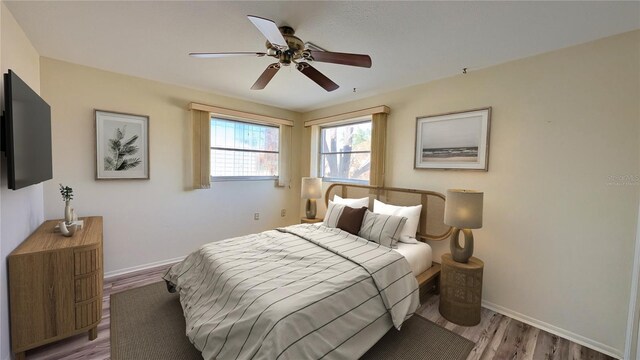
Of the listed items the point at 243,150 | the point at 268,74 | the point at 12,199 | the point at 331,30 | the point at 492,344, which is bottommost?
the point at 492,344

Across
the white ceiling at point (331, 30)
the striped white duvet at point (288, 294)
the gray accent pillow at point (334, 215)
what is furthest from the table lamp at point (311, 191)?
the white ceiling at point (331, 30)

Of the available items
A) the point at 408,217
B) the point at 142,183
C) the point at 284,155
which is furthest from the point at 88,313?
the point at 284,155

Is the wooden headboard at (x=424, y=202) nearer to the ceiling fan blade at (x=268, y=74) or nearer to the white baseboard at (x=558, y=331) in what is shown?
the white baseboard at (x=558, y=331)

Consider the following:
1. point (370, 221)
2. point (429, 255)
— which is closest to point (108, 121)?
point (370, 221)

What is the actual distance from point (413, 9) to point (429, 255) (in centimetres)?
229

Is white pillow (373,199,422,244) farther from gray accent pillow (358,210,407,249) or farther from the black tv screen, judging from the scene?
the black tv screen

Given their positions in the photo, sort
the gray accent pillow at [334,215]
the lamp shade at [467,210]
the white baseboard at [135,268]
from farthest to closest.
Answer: the gray accent pillow at [334,215] < the white baseboard at [135,268] < the lamp shade at [467,210]

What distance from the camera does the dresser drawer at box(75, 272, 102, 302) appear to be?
6.11 ft

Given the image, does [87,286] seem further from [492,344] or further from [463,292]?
[492,344]

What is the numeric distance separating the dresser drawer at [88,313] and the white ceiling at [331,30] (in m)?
2.15

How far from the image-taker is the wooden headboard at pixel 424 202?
2.80 metres

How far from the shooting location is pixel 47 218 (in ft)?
8.45

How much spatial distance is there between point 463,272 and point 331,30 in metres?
2.33

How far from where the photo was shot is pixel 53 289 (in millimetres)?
1770
